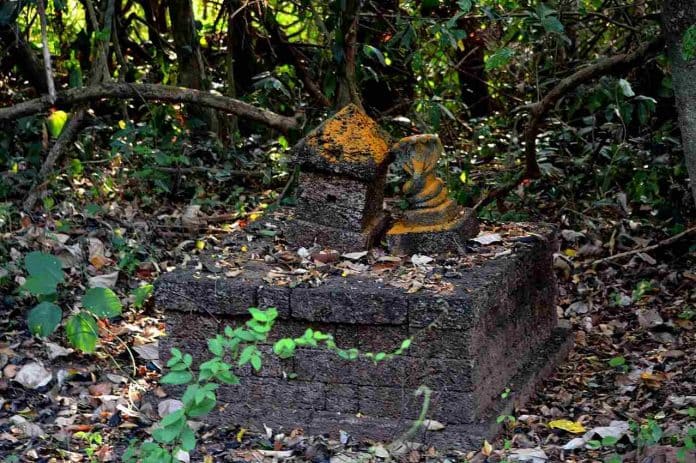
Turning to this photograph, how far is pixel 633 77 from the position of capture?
743 centimetres

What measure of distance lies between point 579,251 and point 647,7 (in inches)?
77.3

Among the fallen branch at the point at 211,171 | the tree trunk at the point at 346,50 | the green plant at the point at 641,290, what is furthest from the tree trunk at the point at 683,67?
the fallen branch at the point at 211,171

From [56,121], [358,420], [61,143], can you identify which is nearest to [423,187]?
[358,420]

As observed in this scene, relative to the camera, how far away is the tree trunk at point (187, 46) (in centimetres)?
772

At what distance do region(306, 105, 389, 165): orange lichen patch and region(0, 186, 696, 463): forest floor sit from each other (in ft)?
2.75

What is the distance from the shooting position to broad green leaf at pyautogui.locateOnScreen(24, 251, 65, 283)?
191 inches

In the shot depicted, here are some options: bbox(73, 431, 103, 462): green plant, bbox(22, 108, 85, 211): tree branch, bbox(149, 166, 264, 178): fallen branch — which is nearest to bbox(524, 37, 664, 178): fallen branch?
bbox(149, 166, 264, 178): fallen branch

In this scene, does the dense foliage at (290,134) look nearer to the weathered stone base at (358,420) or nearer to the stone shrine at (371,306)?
→ the stone shrine at (371,306)

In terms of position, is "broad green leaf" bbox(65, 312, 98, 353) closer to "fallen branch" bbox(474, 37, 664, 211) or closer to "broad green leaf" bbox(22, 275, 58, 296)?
"broad green leaf" bbox(22, 275, 58, 296)

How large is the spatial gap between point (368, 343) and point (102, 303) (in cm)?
129

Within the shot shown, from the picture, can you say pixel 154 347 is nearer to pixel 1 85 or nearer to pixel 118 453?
pixel 118 453

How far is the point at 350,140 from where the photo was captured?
487 centimetres

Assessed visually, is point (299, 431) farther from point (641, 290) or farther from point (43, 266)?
point (641, 290)

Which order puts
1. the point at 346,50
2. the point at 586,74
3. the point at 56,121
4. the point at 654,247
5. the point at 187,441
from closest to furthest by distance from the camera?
the point at 187,441 < the point at 586,74 < the point at 654,247 < the point at 346,50 < the point at 56,121
